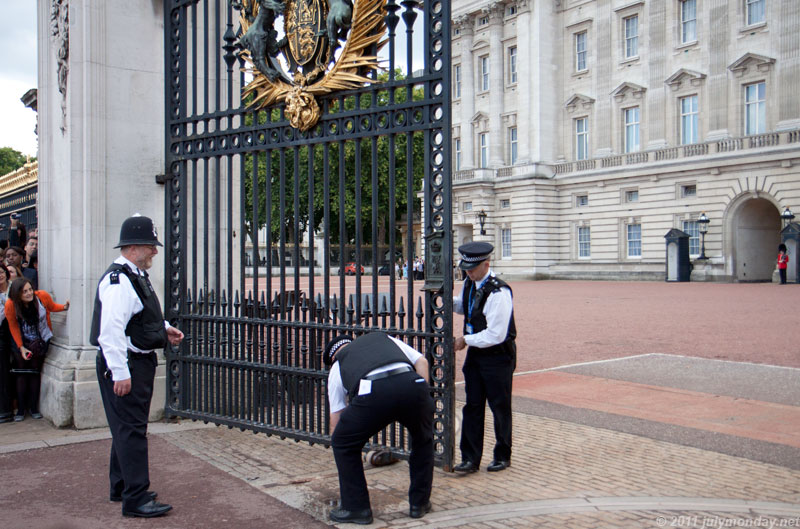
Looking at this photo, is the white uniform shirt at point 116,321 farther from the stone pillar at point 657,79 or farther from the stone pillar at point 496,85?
the stone pillar at point 496,85

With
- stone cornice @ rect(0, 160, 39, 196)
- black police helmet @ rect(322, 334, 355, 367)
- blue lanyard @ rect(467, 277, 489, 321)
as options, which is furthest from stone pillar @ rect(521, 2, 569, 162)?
black police helmet @ rect(322, 334, 355, 367)

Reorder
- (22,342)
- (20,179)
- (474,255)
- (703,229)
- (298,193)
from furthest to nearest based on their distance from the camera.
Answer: (703,229)
(20,179)
(22,342)
(298,193)
(474,255)

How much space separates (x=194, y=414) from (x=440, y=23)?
433 centimetres

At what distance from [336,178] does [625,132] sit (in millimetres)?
23587

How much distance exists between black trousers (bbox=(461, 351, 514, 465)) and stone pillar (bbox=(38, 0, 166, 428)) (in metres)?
3.51

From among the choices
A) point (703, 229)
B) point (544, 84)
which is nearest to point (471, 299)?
point (703, 229)

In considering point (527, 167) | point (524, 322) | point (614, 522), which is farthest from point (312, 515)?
point (527, 167)

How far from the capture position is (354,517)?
4.61 meters

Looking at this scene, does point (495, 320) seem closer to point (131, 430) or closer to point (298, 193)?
point (298, 193)

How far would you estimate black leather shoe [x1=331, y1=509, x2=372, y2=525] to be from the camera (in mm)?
4613

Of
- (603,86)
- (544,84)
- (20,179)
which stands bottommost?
(20,179)

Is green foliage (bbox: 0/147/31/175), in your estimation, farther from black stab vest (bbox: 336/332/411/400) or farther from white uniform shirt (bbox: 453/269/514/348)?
black stab vest (bbox: 336/332/411/400)

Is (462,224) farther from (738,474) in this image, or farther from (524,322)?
(738,474)

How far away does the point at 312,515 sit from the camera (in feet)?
15.8
